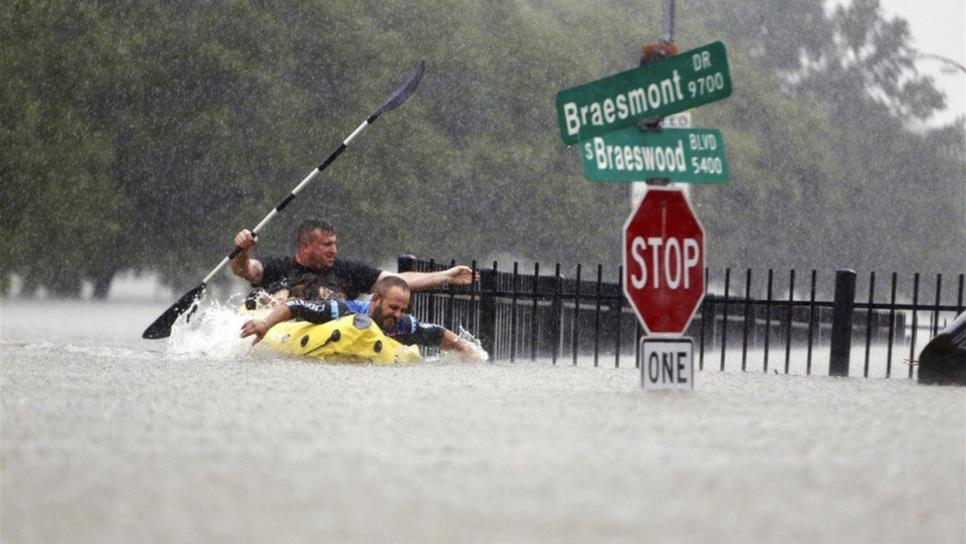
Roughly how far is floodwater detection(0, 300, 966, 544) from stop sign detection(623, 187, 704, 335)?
559 millimetres

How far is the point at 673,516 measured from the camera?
6.50 metres

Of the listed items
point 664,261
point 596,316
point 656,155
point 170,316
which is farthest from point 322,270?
point 664,261

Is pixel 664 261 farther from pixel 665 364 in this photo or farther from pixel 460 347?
pixel 460 347

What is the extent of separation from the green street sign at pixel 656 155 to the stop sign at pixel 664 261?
0.23m

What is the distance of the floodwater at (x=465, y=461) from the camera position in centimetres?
627

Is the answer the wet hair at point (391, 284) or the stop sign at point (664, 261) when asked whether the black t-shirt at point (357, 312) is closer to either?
the wet hair at point (391, 284)

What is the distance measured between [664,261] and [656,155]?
787 millimetres

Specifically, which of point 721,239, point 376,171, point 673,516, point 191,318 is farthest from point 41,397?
point 721,239

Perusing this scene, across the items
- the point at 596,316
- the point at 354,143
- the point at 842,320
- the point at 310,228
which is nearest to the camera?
the point at 310,228

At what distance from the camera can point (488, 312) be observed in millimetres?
19688

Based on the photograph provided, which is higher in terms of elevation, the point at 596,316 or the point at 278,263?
the point at 278,263

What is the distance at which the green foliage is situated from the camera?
4491 centimetres

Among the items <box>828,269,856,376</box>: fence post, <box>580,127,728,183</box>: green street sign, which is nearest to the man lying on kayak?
<box>828,269,856,376</box>: fence post

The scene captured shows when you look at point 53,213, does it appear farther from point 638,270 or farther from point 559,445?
point 559,445
